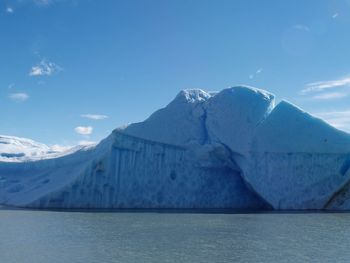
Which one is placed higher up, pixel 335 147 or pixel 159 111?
pixel 159 111

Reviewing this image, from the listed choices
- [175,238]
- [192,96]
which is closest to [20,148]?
[192,96]

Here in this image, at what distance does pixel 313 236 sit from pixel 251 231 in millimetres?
1459

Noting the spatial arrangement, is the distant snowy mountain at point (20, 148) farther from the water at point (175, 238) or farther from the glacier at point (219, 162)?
the water at point (175, 238)

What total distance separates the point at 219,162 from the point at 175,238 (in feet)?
27.6

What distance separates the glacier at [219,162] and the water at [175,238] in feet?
7.52

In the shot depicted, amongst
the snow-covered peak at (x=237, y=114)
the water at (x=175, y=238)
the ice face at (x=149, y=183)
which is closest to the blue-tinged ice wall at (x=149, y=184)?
the ice face at (x=149, y=183)

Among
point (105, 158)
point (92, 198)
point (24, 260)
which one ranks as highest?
point (105, 158)

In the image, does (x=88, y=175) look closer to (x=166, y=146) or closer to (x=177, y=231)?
(x=166, y=146)

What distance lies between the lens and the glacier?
1642cm

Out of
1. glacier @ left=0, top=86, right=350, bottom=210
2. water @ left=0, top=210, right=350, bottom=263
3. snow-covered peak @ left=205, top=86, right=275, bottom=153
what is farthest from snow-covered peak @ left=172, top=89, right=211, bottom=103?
water @ left=0, top=210, right=350, bottom=263

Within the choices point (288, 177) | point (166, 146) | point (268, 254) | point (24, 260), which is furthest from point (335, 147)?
point (24, 260)

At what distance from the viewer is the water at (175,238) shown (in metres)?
8.36

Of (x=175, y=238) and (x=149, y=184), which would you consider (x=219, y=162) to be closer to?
(x=149, y=184)

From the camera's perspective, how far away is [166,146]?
727 inches
